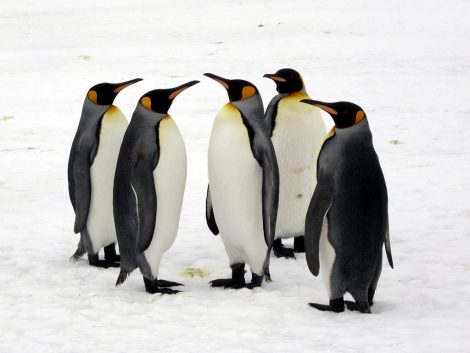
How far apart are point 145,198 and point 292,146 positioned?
1.28 meters

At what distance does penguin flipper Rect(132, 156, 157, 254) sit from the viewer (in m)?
4.10

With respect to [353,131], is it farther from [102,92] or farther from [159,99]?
[102,92]

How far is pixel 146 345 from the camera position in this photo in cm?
345

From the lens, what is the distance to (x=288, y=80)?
16.3 ft

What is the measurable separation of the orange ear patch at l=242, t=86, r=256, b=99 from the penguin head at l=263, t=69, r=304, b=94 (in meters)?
0.64

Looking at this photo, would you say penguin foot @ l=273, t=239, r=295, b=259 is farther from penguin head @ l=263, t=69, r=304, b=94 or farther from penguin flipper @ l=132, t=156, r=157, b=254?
penguin flipper @ l=132, t=156, r=157, b=254

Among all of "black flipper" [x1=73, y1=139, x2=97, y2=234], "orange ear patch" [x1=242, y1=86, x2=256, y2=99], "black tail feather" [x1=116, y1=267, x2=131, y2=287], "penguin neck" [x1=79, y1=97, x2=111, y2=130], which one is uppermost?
"orange ear patch" [x1=242, y1=86, x2=256, y2=99]

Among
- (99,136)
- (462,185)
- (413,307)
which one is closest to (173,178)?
(99,136)

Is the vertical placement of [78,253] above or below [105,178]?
below

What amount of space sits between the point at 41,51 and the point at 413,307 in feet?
37.1

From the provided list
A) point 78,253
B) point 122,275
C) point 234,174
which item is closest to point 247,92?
point 234,174

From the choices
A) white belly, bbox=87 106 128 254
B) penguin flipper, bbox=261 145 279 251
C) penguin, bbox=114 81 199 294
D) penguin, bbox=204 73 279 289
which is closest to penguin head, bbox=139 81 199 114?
penguin, bbox=114 81 199 294

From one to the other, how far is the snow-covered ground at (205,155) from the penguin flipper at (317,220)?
29cm

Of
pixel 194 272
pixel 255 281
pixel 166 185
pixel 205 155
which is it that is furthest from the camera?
pixel 205 155
